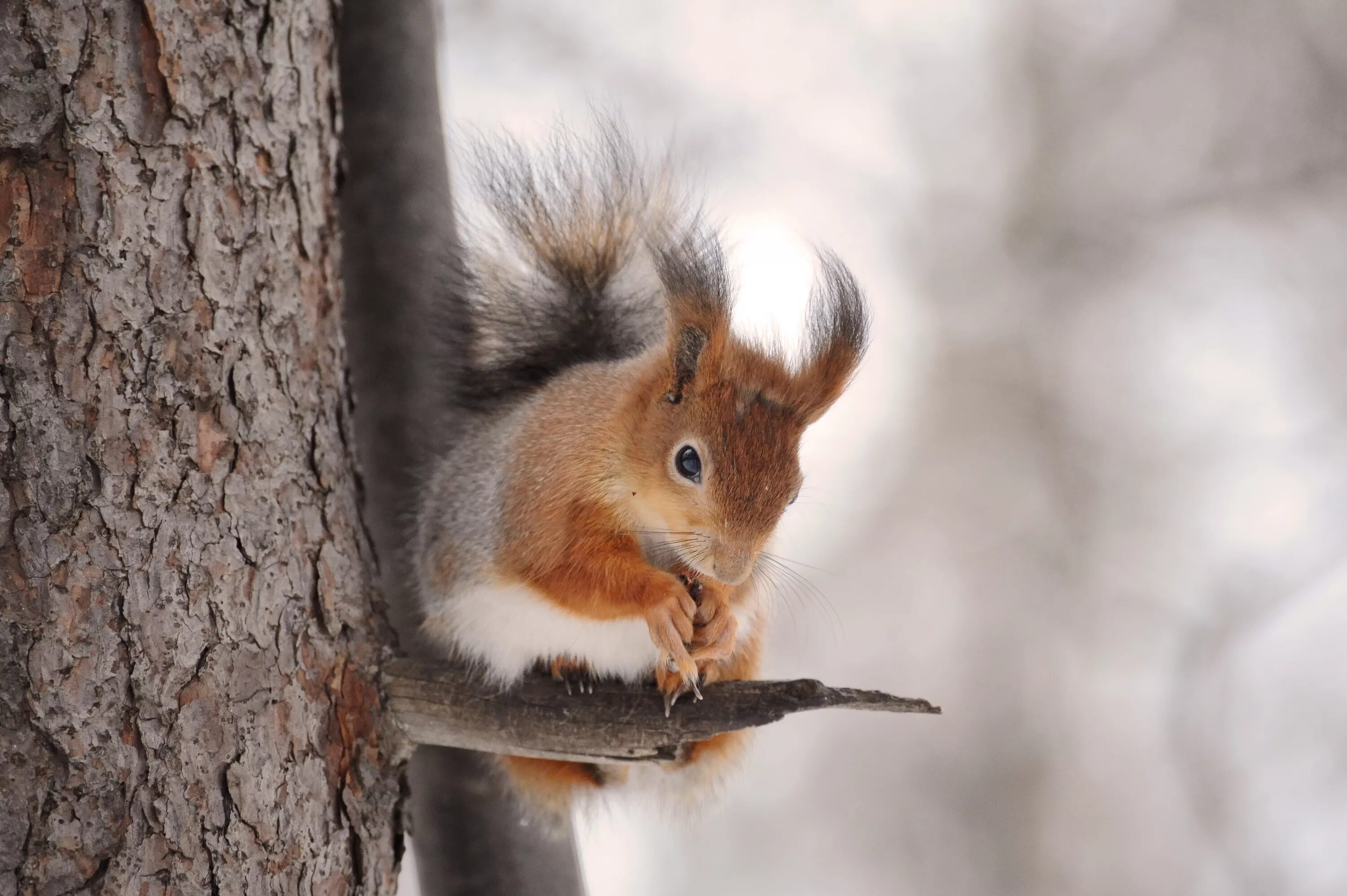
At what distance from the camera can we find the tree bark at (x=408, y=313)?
5.28ft

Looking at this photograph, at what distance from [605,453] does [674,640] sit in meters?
0.30

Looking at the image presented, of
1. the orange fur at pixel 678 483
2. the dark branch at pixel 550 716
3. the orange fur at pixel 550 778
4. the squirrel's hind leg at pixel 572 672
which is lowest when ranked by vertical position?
the orange fur at pixel 550 778

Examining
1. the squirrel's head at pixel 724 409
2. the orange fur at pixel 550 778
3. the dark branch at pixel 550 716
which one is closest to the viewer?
the dark branch at pixel 550 716

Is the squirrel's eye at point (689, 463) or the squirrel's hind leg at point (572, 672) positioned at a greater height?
the squirrel's eye at point (689, 463)

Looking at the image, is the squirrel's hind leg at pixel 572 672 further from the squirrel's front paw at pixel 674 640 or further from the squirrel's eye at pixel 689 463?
the squirrel's eye at pixel 689 463

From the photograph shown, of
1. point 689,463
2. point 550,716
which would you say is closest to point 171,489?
point 550,716

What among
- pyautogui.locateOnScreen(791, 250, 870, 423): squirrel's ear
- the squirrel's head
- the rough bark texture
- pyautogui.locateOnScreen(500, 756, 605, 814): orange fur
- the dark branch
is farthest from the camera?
pyautogui.locateOnScreen(500, 756, 605, 814): orange fur

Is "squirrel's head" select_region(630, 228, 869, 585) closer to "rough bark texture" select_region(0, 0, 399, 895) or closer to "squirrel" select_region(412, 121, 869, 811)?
"squirrel" select_region(412, 121, 869, 811)

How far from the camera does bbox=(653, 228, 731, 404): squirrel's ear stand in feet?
4.72

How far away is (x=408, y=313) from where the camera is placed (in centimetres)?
163

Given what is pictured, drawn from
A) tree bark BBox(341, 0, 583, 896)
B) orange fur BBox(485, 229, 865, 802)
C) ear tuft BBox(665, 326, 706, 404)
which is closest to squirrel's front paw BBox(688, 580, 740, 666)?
orange fur BBox(485, 229, 865, 802)

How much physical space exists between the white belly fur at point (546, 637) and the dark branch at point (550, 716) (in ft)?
0.22

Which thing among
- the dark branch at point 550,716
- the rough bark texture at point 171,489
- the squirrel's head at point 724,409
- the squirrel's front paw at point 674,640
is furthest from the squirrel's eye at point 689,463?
the rough bark texture at point 171,489

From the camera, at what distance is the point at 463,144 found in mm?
1677
